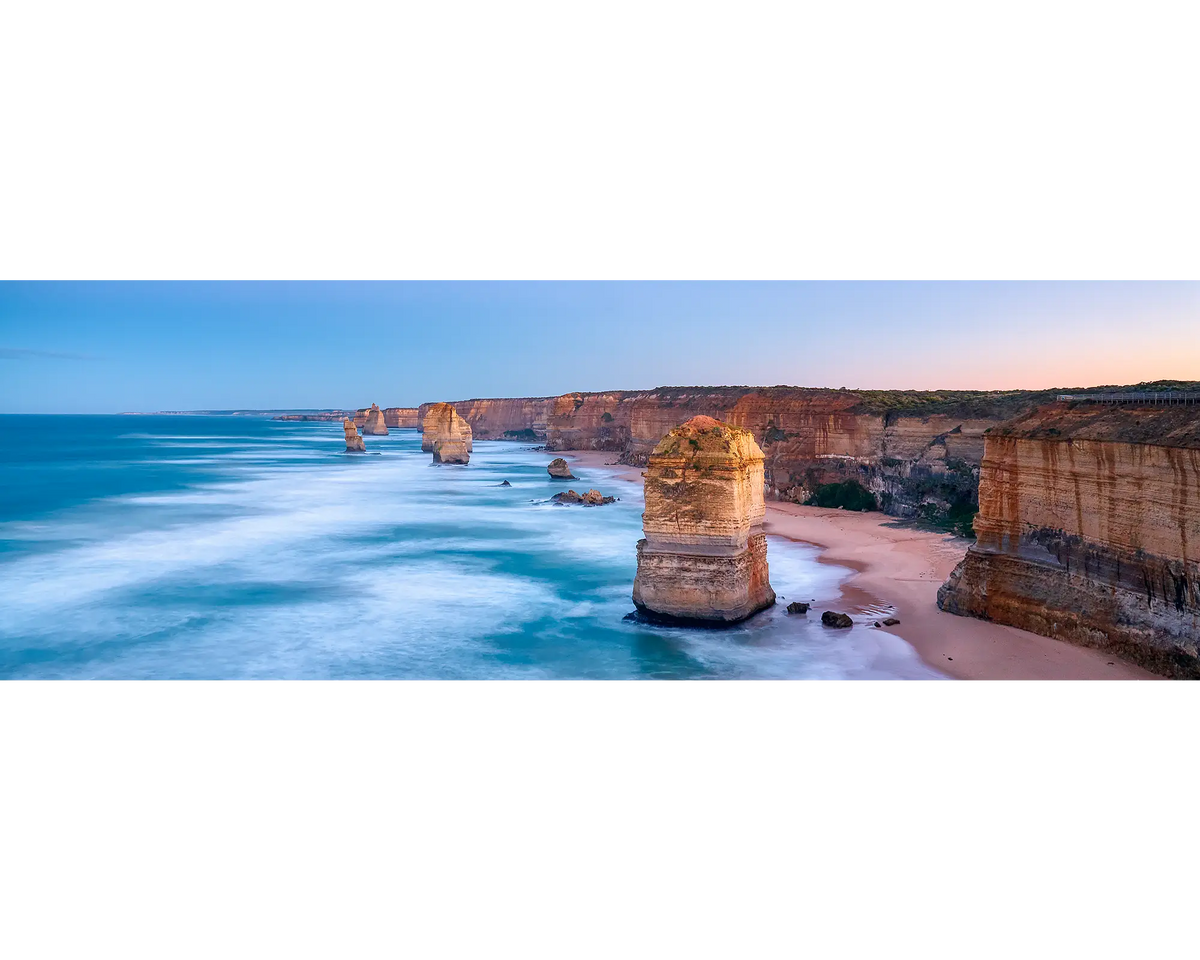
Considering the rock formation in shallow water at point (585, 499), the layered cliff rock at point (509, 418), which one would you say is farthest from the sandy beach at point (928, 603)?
the layered cliff rock at point (509, 418)

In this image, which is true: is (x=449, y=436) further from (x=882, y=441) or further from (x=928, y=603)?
(x=928, y=603)

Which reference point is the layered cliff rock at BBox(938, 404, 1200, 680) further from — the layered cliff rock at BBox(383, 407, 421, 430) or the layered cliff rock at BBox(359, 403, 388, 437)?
the layered cliff rock at BBox(383, 407, 421, 430)

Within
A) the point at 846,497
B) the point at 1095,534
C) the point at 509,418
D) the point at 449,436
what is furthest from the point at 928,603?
the point at 509,418

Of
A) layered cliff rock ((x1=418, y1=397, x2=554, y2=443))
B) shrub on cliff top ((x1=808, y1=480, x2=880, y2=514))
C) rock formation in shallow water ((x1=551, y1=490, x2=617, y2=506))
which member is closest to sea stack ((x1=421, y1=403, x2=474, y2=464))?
rock formation in shallow water ((x1=551, y1=490, x2=617, y2=506))

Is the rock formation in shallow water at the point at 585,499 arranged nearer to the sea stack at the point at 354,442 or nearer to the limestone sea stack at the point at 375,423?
the sea stack at the point at 354,442
